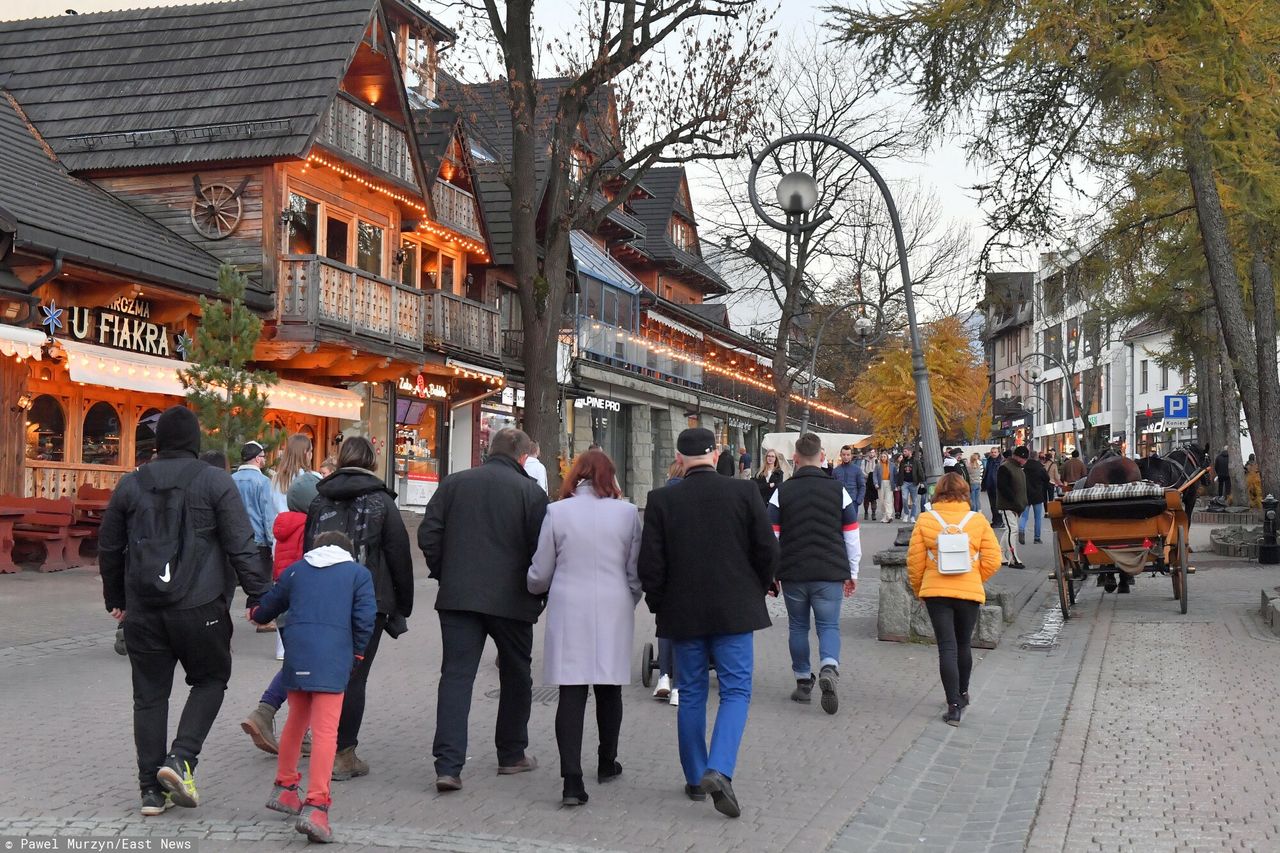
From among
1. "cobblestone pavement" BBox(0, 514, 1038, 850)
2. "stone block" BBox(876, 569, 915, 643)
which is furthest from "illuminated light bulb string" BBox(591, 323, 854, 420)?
"cobblestone pavement" BBox(0, 514, 1038, 850)

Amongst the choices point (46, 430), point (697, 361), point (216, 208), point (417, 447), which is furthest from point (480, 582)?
point (697, 361)

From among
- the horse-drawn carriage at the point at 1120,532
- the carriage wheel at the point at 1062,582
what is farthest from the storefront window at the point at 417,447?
the horse-drawn carriage at the point at 1120,532

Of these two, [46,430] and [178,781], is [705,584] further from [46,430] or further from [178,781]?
[46,430]

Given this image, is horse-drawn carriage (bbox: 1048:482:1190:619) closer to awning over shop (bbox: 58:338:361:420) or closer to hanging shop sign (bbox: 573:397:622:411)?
awning over shop (bbox: 58:338:361:420)

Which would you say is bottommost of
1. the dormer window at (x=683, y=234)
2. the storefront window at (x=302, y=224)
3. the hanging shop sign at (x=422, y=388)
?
the hanging shop sign at (x=422, y=388)

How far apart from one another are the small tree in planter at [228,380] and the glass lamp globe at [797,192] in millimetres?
6965

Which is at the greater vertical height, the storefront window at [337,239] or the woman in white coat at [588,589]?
the storefront window at [337,239]

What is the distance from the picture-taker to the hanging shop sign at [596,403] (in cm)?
4023

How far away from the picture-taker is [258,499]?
11.1 meters

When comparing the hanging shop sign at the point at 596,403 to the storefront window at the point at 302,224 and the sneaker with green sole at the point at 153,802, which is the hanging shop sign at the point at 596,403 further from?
the sneaker with green sole at the point at 153,802

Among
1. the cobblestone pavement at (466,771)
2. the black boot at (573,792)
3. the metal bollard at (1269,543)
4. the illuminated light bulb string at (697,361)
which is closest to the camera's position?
the cobblestone pavement at (466,771)

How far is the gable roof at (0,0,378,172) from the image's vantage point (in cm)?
2362

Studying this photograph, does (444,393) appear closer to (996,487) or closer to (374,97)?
(374,97)

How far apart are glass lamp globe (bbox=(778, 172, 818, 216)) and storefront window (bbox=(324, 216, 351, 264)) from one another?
43.2ft
